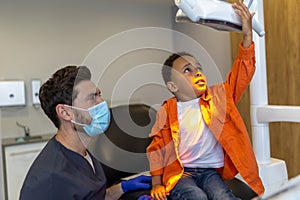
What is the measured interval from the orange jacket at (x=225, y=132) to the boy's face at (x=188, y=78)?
1.7 inches

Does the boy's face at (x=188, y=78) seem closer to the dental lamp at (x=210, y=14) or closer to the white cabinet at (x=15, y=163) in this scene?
the dental lamp at (x=210, y=14)

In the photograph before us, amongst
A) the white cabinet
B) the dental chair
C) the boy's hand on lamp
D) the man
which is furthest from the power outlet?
the boy's hand on lamp

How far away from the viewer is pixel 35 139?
8.44 feet

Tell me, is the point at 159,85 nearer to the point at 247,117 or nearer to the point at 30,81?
the point at 247,117

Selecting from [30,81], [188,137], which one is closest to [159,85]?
[188,137]

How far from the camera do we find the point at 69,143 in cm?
116

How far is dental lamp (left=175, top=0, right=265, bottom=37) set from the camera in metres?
0.95

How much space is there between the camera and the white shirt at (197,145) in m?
1.30

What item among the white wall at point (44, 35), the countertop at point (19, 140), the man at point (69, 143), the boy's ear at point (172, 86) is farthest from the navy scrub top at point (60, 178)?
the white wall at point (44, 35)

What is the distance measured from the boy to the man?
270 mm

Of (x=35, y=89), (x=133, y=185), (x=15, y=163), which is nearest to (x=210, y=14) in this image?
(x=133, y=185)

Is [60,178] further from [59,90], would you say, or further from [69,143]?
[59,90]

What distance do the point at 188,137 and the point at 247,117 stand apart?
147cm

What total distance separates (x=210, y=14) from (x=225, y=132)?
480 mm
